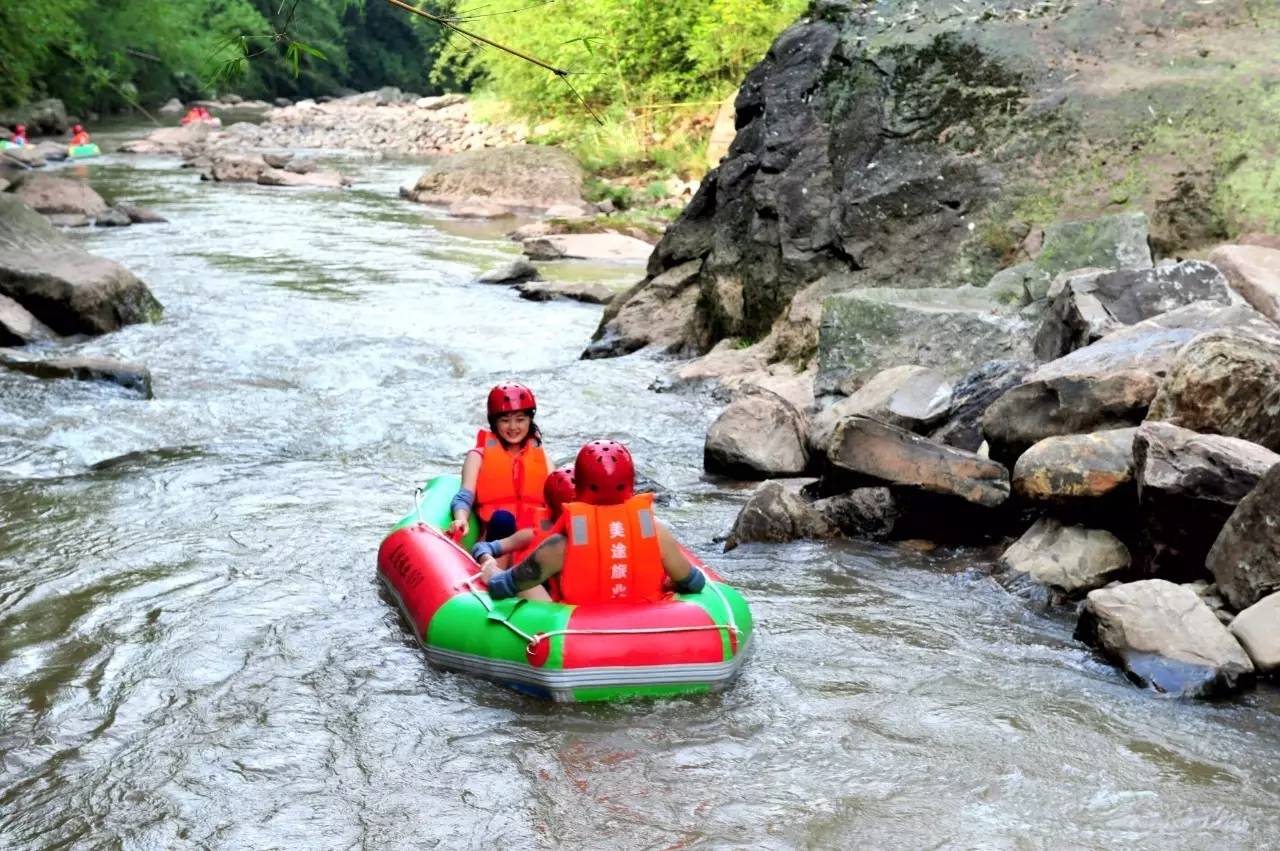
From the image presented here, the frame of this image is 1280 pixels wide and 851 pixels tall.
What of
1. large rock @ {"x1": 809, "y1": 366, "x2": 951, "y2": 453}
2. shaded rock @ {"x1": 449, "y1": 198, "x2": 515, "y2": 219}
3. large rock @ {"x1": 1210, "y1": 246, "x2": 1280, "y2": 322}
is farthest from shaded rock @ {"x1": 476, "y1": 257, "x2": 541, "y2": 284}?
large rock @ {"x1": 1210, "y1": 246, "x2": 1280, "y2": 322}

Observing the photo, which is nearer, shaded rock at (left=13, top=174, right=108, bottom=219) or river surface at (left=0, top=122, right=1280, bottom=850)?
river surface at (left=0, top=122, right=1280, bottom=850)

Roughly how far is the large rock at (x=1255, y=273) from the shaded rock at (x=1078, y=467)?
1835 mm

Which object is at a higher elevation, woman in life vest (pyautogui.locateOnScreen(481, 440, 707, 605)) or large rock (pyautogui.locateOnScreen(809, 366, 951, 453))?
large rock (pyautogui.locateOnScreen(809, 366, 951, 453))

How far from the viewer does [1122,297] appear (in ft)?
24.6

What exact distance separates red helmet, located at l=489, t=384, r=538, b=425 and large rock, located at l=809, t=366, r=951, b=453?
5.44ft

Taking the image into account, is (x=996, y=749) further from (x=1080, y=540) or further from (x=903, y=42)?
(x=903, y=42)

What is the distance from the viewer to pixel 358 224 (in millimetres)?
20688

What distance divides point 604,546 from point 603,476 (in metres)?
0.27

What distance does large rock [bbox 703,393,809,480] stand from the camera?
25.6 ft

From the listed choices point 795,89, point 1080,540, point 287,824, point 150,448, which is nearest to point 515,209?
point 795,89

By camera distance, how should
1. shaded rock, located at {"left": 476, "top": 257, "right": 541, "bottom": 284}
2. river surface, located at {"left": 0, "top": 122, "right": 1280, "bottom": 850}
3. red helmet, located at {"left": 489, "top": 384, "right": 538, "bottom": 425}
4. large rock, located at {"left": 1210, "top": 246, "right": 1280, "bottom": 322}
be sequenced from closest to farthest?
river surface, located at {"left": 0, "top": 122, "right": 1280, "bottom": 850}
red helmet, located at {"left": 489, "top": 384, "right": 538, "bottom": 425}
large rock, located at {"left": 1210, "top": 246, "right": 1280, "bottom": 322}
shaded rock, located at {"left": 476, "top": 257, "right": 541, "bottom": 284}

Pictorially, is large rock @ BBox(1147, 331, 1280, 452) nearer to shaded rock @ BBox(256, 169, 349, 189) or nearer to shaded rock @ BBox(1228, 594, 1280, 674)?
shaded rock @ BBox(1228, 594, 1280, 674)

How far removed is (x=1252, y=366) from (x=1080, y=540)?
103cm

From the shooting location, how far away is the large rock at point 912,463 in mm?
6359
